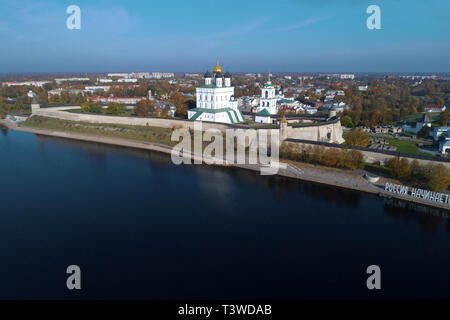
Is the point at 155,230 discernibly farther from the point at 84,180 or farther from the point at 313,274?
the point at 84,180

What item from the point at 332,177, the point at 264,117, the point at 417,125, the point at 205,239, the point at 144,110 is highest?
the point at 144,110

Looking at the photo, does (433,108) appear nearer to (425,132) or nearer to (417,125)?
(417,125)

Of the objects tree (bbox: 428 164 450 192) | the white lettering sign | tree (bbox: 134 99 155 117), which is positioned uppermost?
tree (bbox: 134 99 155 117)

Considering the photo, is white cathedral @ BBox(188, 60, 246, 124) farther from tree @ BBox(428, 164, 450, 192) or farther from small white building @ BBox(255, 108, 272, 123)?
tree @ BBox(428, 164, 450, 192)

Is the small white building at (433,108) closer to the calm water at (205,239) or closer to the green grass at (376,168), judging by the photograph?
the green grass at (376,168)

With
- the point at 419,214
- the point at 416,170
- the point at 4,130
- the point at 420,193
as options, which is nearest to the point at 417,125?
the point at 416,170

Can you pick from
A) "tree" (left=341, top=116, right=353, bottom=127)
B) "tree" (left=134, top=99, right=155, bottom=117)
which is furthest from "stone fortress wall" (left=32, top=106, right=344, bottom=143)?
"tree" (left=341, top=116, right=353, bottom=127)
